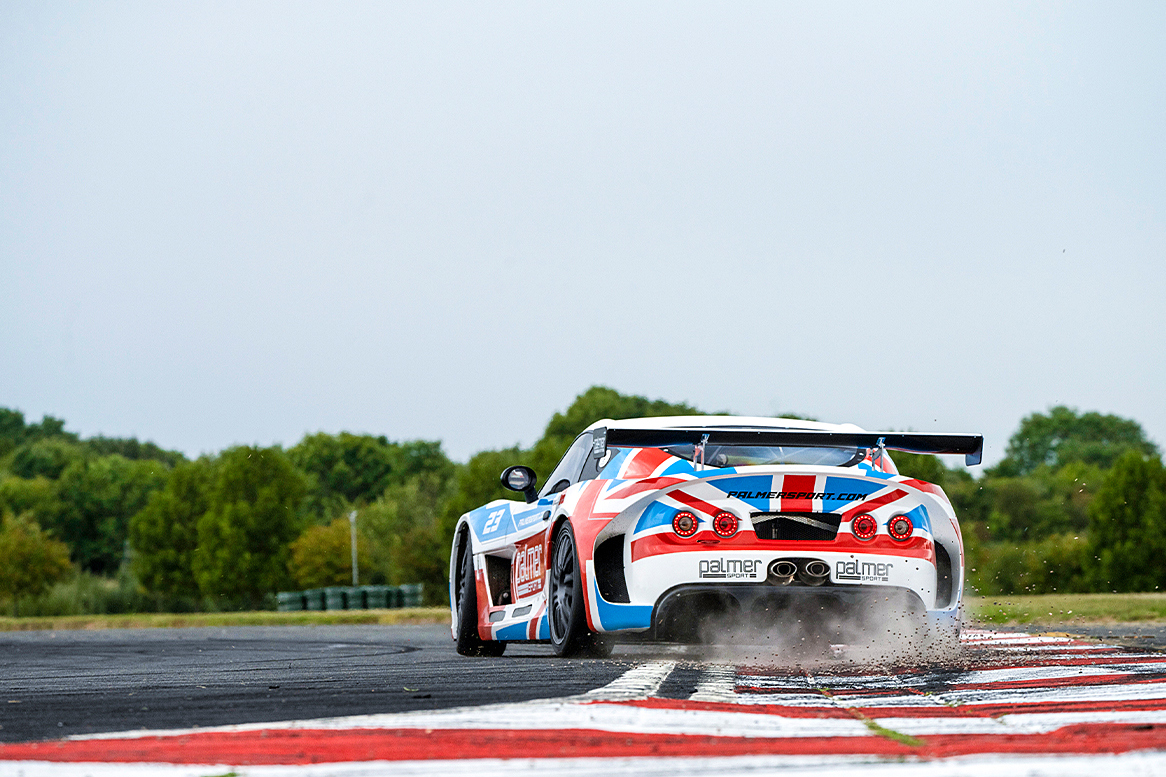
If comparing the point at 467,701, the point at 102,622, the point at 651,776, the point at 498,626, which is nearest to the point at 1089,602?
the point at 498,626

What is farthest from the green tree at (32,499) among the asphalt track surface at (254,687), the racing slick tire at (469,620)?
the asphalt track surface at (254,687)

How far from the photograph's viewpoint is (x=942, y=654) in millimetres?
6867

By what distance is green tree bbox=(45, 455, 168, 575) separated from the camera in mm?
91562

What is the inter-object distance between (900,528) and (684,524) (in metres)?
1.05

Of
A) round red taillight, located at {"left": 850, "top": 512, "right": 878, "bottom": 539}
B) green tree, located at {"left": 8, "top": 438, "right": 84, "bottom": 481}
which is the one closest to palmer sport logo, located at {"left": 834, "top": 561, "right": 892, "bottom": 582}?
round red taillight, located at {"left": 850, "top": 512, "right": 878, "bottom": 539}

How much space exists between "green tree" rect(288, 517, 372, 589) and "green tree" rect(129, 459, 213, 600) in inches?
205

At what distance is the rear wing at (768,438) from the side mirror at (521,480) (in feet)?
5.77

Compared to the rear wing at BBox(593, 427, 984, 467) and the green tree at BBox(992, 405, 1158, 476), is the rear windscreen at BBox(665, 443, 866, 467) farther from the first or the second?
the green tree at BBox(992, 405, 1158, 476)

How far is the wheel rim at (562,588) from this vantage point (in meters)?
7.31

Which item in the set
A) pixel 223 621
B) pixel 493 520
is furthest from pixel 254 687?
pixel 223 621

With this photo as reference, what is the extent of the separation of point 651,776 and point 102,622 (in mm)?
33946

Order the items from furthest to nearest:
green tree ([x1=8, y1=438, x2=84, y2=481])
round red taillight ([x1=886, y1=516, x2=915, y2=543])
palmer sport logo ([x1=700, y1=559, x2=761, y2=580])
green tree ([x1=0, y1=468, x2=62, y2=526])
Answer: green tree ([x1=8, y1=438, x2=84, y2=481])
green tree ([x1=0, y1=468, x2=62, y2=526])
round red taillight ([x1=886, y1=516, x2=915, y2=543])
palmer sport logo ([x1=700, y1=559, x2=761, y2=580])

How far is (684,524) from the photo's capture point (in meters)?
6.86

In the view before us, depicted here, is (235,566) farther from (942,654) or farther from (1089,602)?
(942,654)
